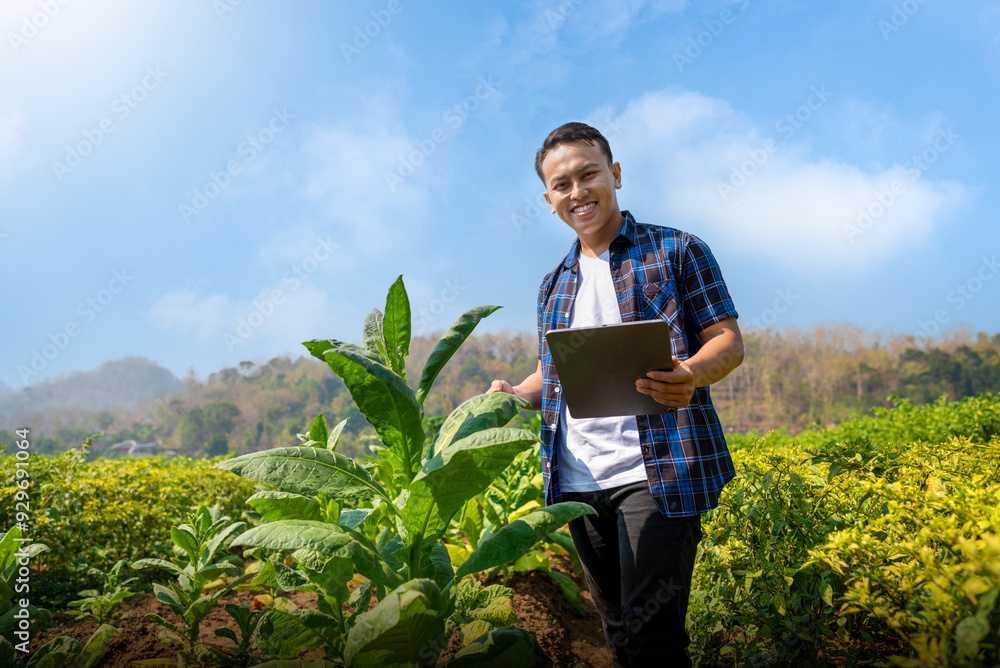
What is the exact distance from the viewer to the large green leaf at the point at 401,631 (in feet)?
4.20

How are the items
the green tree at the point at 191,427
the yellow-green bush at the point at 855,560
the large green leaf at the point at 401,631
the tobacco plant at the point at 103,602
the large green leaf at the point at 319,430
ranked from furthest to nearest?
the green tree at the point at 191,427, the tobacco plant at the point at 103,602, the large green leaf at the point at 319,430, the large green leaf at the point at 401,631, the yellow-green bush at the point at 855,560

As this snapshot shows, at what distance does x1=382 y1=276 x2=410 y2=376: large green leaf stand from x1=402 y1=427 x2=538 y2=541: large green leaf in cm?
36

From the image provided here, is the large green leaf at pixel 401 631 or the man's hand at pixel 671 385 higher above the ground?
the man's hand at pixel 671 385

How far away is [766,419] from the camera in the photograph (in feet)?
50.3

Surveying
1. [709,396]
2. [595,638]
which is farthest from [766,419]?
A: [709,396]

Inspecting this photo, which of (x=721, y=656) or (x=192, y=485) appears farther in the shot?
(x=192, y=485)

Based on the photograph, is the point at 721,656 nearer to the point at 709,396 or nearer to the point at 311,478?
the point at 709,396

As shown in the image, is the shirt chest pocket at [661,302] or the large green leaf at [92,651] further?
the shirt chest pocket at [661,302]

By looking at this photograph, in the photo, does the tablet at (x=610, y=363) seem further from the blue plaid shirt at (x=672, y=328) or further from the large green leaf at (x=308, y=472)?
the large green leaf at (x=308, y=472)

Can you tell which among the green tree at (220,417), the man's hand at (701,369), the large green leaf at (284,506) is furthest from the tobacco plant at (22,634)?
the green tree at (220,417)

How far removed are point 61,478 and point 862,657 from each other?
407cm

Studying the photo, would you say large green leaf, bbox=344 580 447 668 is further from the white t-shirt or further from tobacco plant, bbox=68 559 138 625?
tobacco plant, bbox=68 559 138 625

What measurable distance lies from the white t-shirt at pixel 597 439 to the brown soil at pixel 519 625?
85cm

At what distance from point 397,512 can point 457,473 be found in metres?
0.24
